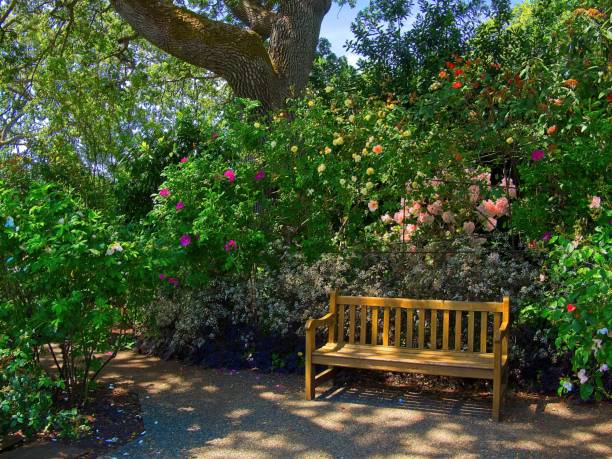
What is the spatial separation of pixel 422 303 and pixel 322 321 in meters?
0.89

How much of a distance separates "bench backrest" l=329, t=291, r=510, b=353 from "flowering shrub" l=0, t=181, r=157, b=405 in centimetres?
201

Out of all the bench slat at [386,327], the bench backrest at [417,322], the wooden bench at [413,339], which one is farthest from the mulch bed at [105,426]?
the bench slat at [386,327]

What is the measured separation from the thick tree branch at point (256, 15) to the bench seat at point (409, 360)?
642 cm

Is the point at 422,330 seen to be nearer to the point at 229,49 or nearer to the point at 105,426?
the point at 105,426

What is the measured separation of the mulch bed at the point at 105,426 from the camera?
13.4 feet

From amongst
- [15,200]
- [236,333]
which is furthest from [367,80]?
[15,200]

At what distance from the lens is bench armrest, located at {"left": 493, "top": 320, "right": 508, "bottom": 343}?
15.3ft

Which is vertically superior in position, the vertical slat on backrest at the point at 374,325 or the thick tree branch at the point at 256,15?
the thick tree branch at the point at 256,15

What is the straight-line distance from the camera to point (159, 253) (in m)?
4.88

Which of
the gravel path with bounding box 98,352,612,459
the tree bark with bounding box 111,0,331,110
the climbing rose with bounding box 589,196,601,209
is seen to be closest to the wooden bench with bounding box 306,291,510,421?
the gravel path with bounding box 98,352,612,459

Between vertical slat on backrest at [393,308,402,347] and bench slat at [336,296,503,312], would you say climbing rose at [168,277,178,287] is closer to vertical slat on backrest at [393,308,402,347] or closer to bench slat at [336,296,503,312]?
bench slat at [336,296,503,312]

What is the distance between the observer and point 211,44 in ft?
28.6

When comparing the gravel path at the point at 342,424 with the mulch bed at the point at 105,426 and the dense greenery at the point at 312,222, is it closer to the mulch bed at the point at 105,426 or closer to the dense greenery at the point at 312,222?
the mulch bed at the point at 105,426


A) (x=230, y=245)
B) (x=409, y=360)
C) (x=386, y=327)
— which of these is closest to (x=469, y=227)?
(x=386, y=327)
